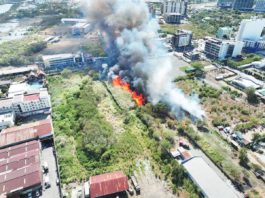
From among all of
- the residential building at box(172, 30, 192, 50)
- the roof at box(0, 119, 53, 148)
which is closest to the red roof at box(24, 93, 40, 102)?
the roof at box(0, 119, 53, 148)

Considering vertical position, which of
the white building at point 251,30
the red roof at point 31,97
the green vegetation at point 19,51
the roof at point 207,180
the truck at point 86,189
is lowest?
the truck at point 86,189

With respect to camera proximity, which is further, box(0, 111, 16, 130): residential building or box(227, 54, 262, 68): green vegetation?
box(227, 54, 262, 68): green vegetation

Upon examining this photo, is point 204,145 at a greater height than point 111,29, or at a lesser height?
lesser

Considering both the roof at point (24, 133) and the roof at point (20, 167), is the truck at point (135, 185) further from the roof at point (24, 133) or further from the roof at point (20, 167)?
the roof at point (24, 133)

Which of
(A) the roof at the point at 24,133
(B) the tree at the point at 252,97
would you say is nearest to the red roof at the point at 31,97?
(A) the roof at the point at 24,133

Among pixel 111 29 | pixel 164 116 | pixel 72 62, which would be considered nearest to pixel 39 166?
pixel 164 116

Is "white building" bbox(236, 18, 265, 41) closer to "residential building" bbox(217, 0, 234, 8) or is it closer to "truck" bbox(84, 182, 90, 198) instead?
"residential building" bbox(217, 0, 234, 8)

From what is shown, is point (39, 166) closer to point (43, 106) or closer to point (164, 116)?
point (43, 106)
